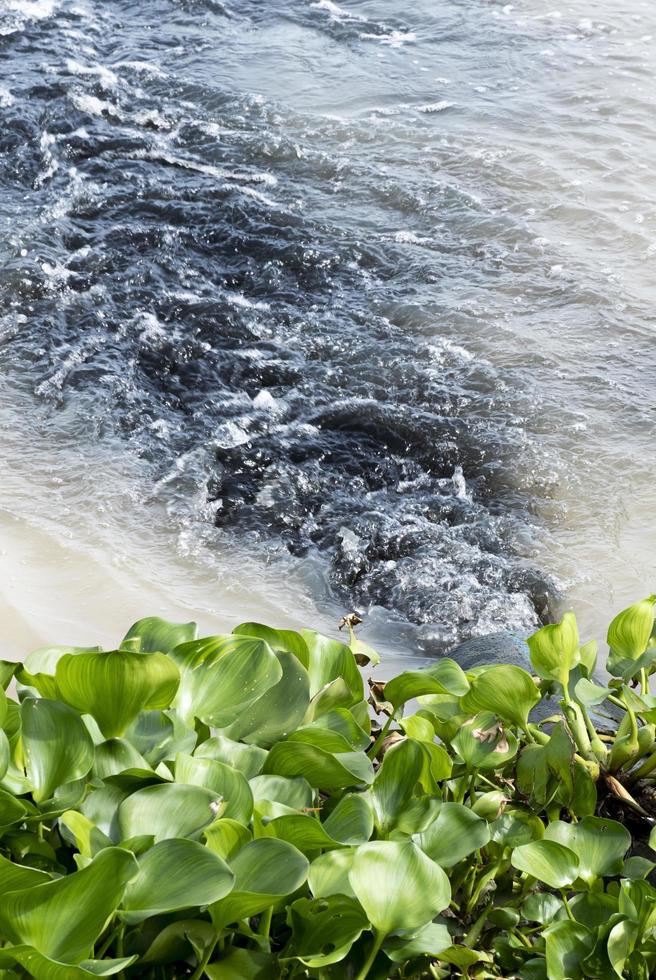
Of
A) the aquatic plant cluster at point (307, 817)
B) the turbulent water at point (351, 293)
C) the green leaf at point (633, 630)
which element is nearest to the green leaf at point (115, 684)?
the aquatic plant cluster at point (307, 817)

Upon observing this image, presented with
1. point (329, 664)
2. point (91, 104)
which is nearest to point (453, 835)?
point (329, 664)

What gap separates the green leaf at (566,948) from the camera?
1.13 m

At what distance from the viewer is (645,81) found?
7887 mm

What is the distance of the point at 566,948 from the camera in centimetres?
115

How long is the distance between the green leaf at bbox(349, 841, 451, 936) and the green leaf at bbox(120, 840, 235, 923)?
14 cm

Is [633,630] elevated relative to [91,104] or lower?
lower

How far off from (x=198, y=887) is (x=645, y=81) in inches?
326

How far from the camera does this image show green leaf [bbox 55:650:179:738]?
1.13 metres

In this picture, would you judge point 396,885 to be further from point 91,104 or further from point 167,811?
point 91,104

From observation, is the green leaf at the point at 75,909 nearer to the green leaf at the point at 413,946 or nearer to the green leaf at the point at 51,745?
the green leaf at the point at 51,745

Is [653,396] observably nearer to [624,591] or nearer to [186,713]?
[624,591]

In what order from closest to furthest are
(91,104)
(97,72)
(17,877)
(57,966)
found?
(57,966) → (17,877) → (91,104) → (97,72)

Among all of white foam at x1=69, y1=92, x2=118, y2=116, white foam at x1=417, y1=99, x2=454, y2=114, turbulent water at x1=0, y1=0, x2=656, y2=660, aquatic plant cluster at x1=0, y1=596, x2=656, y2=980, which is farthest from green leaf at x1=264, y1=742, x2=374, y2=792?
white foam at x1=417, y1=99, x2=454, y2=114

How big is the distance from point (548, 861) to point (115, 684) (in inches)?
22.3
